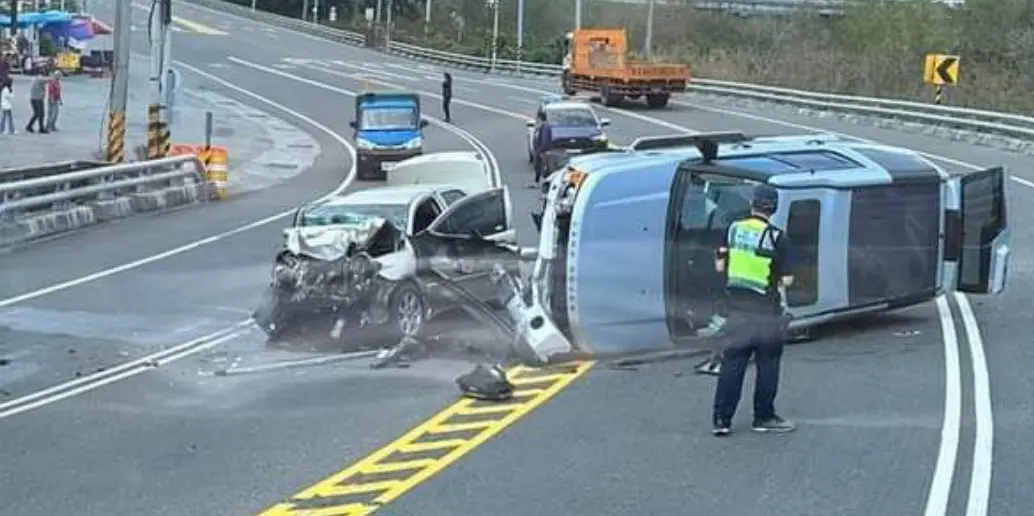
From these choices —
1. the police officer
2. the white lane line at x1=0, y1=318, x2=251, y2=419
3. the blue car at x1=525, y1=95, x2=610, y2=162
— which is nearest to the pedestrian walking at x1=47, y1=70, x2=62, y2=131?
the blue car at x1=525, y1=95, x2=610, y2=162

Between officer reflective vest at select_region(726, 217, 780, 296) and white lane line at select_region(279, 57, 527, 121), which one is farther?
white lane line at select_region(279, 57, 527, 121)

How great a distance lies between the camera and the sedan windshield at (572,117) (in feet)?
125

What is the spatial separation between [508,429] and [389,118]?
3071cm

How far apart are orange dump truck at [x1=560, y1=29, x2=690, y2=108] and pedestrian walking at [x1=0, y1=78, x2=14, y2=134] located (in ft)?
Result: 68.6

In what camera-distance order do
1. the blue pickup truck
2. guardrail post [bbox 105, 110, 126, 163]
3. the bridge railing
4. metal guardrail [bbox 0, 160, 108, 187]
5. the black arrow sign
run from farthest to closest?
the black arrow sign < the blue pickup truck < guardrail post [bbox 105, 110, 126, 163] < metal guardrail [bbox 0, 160, 108, 187] < the bridge railing

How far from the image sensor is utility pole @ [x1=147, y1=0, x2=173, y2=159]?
122 ft

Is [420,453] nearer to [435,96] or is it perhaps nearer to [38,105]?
[38,105]

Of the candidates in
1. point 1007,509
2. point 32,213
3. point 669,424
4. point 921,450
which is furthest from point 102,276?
point 1007,509

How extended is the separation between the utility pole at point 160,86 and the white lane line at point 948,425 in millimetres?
24421

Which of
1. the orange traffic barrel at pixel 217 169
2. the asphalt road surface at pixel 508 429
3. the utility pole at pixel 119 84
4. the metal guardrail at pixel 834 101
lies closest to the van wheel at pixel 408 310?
the asphalt road surface at pixel 508 429

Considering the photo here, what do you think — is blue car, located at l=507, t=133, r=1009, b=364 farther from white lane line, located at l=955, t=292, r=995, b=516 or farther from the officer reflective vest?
the officer reflective vest

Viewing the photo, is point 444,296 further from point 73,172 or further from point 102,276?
point 73,172

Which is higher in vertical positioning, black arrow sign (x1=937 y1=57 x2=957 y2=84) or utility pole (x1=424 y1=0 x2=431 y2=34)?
utility pole (x1=424 y1=0 x2=431 y2=34)

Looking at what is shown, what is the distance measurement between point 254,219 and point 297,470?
68.1 feet
